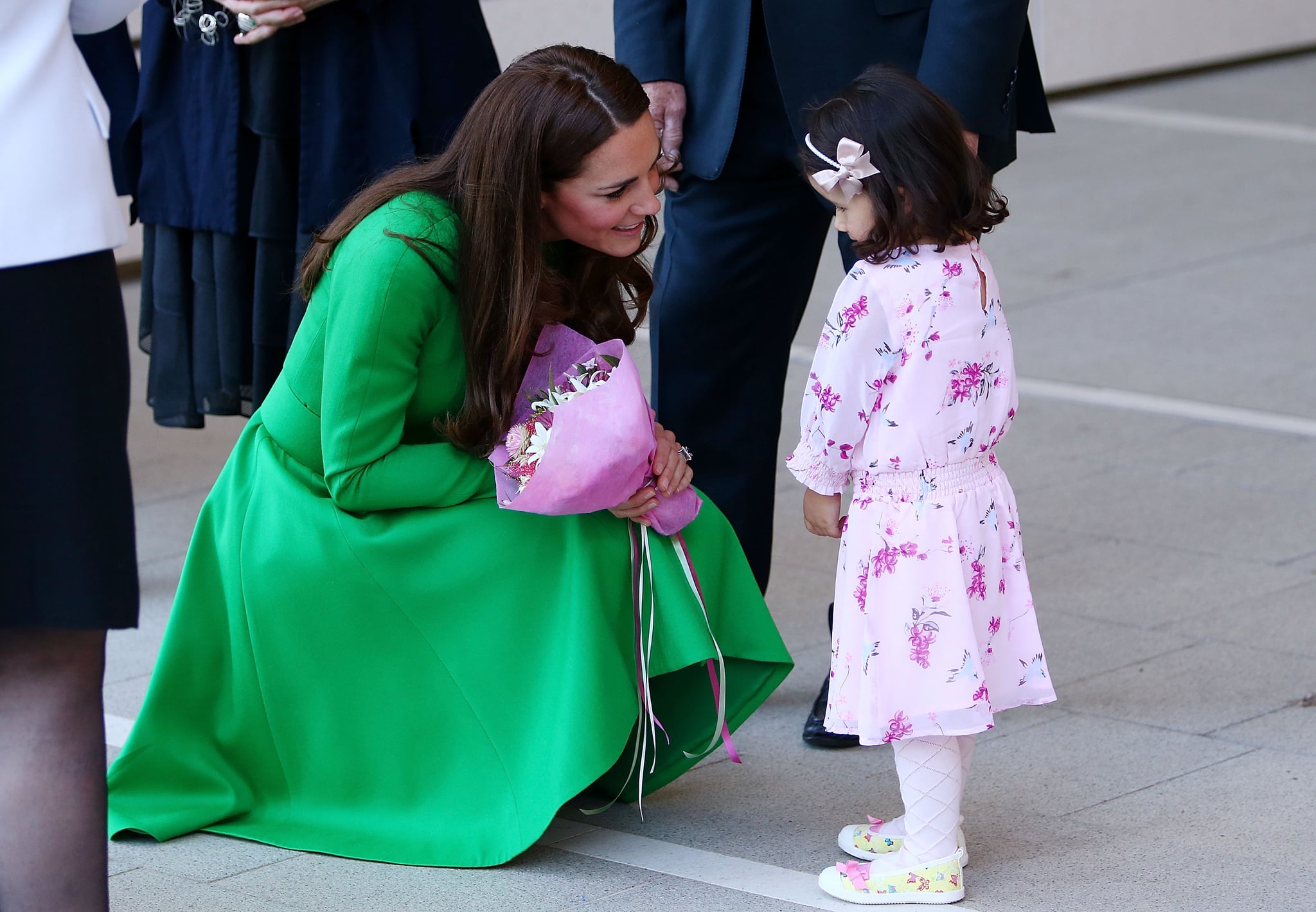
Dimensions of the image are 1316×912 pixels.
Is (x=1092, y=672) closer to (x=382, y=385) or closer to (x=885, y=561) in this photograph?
(x=885, y=561)

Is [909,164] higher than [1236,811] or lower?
higher

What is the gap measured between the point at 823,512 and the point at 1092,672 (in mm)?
1074

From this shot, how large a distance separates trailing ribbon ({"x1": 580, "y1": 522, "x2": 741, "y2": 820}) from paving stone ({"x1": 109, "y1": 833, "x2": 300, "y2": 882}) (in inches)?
21.8

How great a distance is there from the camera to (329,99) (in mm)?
3471

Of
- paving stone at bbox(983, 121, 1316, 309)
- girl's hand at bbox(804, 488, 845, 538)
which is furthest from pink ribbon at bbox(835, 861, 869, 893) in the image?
paving stone at bbox(983, 121, 1316, 309)

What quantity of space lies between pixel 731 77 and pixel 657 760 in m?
1.17

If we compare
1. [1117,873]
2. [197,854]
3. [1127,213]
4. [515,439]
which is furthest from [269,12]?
[1127,213]

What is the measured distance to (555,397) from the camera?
2672 mm

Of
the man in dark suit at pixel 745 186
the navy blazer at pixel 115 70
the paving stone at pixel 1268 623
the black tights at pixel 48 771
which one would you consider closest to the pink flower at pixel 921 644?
the man in dark suit at pixel 745 186

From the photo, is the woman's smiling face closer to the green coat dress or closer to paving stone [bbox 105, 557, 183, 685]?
the green coat dress

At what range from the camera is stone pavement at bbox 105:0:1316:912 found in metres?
2.61

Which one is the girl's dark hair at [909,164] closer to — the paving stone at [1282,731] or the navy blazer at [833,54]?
the navy blazer at [833,54]

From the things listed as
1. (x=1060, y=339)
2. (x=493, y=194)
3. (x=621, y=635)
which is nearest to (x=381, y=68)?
(x=493, y=194)

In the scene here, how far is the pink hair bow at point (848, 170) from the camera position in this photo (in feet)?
8.09
